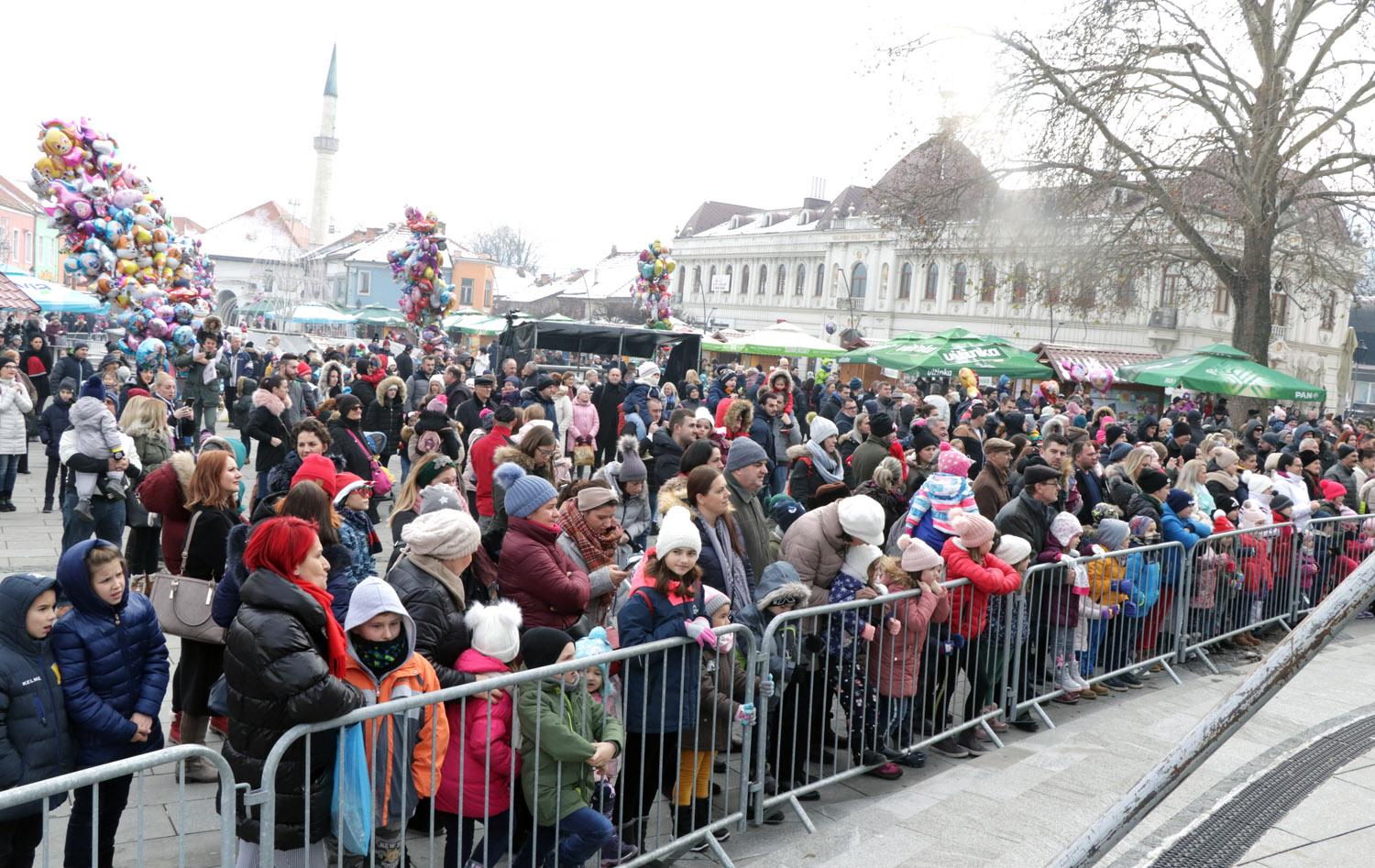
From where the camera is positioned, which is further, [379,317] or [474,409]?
[379,317]

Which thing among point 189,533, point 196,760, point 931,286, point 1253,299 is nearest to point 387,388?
point 189,533

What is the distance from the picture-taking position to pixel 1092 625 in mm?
7504

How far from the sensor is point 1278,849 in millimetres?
5047

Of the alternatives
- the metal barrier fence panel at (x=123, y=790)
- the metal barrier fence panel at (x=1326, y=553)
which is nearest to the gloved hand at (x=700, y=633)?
the metal barrier fence panel at (x=123, y=790)

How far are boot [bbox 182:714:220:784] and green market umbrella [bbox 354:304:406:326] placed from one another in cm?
4919

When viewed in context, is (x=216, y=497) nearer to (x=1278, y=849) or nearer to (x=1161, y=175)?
(x=1278, y=849)

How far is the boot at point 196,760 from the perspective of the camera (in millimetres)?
5207

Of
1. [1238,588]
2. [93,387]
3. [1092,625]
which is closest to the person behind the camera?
[1092,625]

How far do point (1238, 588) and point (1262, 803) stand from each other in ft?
11.9

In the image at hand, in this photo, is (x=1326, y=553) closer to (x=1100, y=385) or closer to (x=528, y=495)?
(x=528, y=495)

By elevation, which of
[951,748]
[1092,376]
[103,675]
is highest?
[1092,376]

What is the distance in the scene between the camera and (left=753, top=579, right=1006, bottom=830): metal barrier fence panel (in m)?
5.25

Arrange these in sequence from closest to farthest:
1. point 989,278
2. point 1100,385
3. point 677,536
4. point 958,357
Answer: point 677,536
point 958,357
point 989,278
point 1100,385

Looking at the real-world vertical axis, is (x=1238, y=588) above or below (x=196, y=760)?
above
